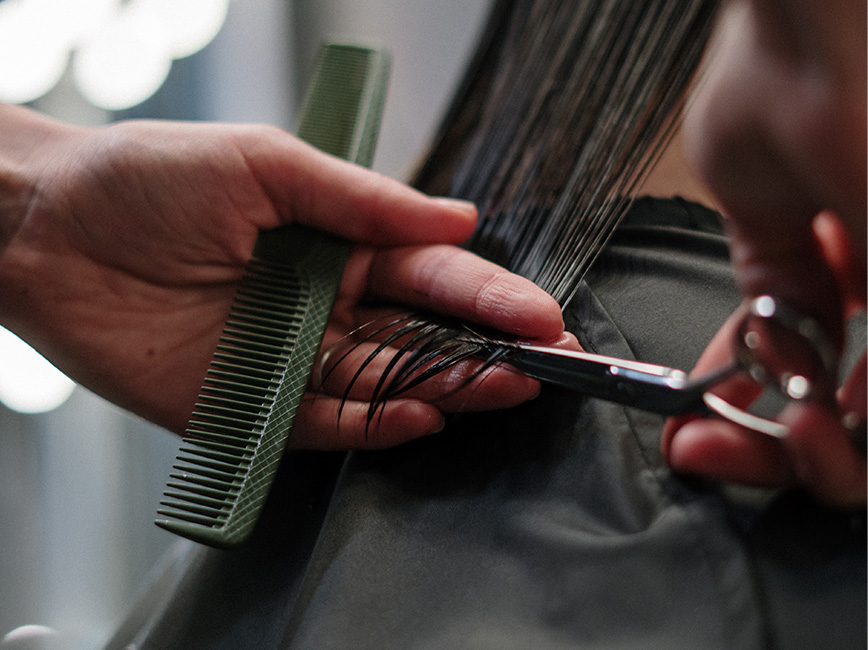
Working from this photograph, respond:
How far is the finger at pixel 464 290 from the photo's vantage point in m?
0.44

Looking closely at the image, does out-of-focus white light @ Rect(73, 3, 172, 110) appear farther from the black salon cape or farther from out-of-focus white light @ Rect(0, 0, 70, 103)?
the black salon cape

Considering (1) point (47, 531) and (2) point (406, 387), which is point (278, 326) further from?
(1) point (47, 531)

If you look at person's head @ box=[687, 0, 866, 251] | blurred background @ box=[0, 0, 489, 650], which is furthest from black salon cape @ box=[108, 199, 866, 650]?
blurred background @ box=[0, 0, 489, 650]

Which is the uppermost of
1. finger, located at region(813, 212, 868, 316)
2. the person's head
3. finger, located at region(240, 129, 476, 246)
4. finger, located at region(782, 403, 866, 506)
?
the person's head

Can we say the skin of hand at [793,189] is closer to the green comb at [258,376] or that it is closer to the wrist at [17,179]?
the green comb at [258,376]

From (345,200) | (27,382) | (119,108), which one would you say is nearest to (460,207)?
(345,200)

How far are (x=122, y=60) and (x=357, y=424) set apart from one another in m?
1.09

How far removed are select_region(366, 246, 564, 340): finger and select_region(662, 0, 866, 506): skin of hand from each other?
0.37ft

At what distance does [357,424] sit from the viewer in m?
0.48

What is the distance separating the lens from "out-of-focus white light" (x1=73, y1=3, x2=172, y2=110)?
1239 millimetres

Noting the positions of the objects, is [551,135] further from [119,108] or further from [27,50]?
[27,50]

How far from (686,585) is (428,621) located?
0.46 ft

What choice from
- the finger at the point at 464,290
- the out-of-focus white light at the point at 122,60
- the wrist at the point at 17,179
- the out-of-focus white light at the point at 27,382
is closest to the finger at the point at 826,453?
the finger at the point at 464,290

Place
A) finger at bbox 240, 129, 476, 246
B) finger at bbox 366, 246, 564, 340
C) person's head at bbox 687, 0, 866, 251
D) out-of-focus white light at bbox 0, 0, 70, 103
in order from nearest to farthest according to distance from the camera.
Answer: person's head at bbox 687, 0, 866, 251 → finger at bbox 366, 246, 564, 340 → finger at bbox 240, 129, 476, 246 → out-of-focus white light at bbox 0, 0, 70, 103
